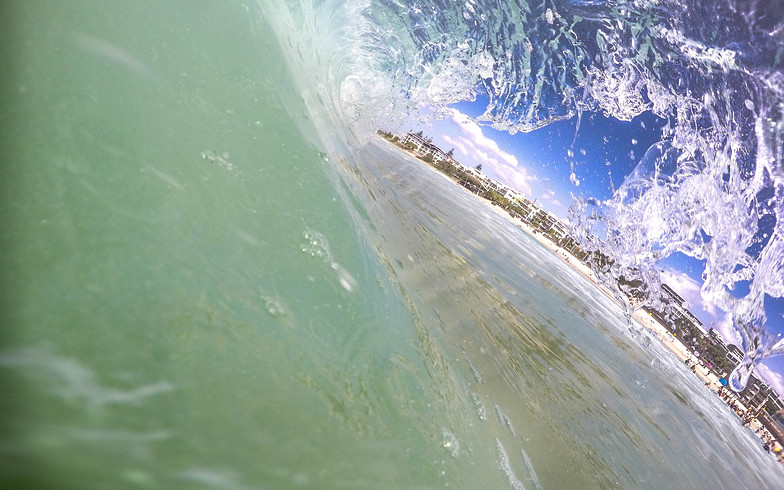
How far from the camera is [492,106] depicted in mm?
12680

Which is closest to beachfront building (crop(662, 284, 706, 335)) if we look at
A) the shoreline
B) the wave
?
the shoreline

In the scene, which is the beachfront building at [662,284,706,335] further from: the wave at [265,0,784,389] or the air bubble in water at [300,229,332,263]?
→ the air bubble in water at [300,229,332,263]

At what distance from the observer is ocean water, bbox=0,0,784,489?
6.27ft

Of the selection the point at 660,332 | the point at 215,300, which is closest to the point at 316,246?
the point at 215,300

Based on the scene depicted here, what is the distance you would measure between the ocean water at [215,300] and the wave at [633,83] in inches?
117

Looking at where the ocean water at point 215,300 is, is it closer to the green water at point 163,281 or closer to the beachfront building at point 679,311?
the green water at point 163,281

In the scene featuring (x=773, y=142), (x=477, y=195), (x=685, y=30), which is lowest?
(x=477, y=195)

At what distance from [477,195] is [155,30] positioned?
21.1m

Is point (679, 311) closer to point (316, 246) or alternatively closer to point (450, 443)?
point (450, 443)

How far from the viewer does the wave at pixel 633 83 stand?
8.49m

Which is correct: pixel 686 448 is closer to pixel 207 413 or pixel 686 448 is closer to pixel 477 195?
pixel 207 413

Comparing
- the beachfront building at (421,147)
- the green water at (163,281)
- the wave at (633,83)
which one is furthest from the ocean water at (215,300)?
the beachfront building at (421,147)

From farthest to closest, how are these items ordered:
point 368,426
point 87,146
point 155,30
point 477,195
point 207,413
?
point 477,195 → point 155,30 → point 368,426 → point 87,146 → point 207,413

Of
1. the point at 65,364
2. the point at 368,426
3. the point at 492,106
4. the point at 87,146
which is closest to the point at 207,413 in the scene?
the point at 65,364
